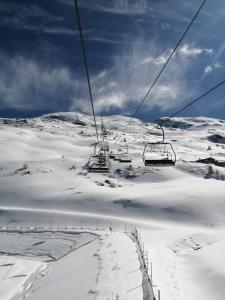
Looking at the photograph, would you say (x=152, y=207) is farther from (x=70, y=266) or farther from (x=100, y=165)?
(x=70, y=266)

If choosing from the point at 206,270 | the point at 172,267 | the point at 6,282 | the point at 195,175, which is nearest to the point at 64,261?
the point at 6,282

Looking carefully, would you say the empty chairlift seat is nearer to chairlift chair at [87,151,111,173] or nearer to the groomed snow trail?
chairlift chair at [87,151,111,173]

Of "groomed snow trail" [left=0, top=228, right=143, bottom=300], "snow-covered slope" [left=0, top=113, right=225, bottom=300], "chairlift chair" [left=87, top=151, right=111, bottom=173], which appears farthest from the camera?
"chairlift chair" [left=87, top=151, right=111, bottom=173]

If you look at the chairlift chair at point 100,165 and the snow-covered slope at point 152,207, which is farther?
the chairlift chair at point 100,165

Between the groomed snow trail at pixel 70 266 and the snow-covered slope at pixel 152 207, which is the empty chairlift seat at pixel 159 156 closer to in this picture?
the snow-covered slope at pixel 152 207

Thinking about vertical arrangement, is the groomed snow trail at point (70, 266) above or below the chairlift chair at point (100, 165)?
below

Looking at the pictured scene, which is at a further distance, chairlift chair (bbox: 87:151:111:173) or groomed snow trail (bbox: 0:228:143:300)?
chairlift chair (bbox: 87:151:111:173)

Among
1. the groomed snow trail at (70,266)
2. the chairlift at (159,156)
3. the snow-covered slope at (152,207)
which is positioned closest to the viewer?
the chairlift at (159,156)

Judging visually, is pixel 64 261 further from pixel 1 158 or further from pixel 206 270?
pixel 1 158

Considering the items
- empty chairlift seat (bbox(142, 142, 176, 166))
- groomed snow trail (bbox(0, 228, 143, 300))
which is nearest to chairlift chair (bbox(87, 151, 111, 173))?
empty chairlift seat (bbox(142, 142, 176, 166))

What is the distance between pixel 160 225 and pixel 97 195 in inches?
418

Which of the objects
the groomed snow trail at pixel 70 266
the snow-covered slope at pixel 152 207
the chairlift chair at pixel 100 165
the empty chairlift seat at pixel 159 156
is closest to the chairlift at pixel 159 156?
the empty chairlift seat at pixel 159 156

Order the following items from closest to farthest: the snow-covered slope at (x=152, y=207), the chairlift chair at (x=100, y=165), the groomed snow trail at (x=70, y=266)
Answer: the groomed snow trail at (x=70, y=266), the snow-covered slope at (x=152, y=207), the chairlift chair at (x=100, y=165)

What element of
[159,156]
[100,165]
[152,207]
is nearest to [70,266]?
[100,165]
